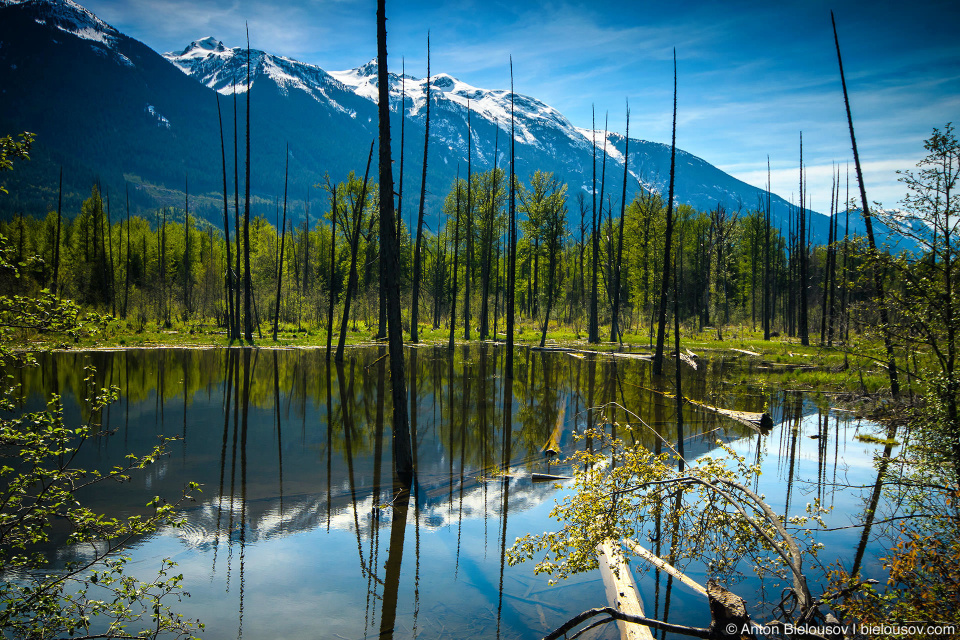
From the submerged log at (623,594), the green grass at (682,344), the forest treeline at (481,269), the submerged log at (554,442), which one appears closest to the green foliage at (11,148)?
the submerged log at (623,594)

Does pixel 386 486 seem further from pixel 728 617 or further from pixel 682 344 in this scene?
pixel 682 344

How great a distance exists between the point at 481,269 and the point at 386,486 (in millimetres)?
47942

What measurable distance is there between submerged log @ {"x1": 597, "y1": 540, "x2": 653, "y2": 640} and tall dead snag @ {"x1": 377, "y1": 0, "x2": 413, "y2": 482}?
498 centimetres

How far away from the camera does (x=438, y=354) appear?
3256 cm

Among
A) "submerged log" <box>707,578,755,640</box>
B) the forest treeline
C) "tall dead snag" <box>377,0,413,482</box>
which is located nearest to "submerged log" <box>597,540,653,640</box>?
"submerged log" <box>707,578,755,640</box>

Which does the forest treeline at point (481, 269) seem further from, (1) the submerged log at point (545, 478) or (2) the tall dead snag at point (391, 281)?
(1) the submerged log at point (545, 478)

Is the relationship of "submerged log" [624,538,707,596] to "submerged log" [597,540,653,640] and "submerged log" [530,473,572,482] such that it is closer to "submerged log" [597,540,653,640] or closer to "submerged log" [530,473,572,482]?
"submerged log" [597,540,653,640]

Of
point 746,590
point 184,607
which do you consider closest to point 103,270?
point 184,607

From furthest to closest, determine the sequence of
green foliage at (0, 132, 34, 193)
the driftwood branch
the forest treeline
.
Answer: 1. the forest treeline
2. green foliage at (0, 132, 34, 193)
3. the driftwood branch

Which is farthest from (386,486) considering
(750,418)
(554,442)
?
(750,418)

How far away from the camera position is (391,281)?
10.6 meters

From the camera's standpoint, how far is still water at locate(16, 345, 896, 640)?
6145 mm

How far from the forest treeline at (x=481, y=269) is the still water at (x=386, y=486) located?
19.8 metres

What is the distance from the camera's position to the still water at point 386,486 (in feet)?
20.2
